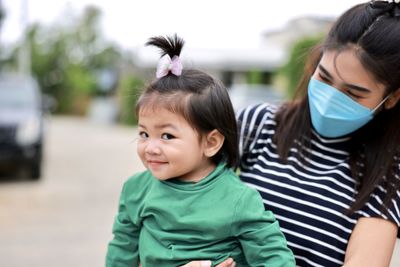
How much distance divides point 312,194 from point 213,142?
1.23 ft

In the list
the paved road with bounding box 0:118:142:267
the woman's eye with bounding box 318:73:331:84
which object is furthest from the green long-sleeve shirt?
the paved road with bounding box 0:118:142:267

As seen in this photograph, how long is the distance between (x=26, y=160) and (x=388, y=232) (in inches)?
340

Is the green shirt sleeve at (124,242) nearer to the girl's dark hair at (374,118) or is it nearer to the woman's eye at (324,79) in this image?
the girl's dark hair at (374,118)

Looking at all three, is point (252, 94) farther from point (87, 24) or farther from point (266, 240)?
point (87, 24)

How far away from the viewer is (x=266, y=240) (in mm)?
1780

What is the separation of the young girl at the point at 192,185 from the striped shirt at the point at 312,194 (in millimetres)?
Answer: 169

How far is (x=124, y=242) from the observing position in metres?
2.01

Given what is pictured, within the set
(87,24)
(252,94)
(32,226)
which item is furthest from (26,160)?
(87,24)

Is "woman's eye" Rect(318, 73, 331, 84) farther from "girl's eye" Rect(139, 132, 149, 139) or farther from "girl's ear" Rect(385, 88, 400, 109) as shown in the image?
"girl's eye" Rect(139, 132, 149, 139)

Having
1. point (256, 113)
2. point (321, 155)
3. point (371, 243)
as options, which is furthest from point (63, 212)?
point (371, 243)

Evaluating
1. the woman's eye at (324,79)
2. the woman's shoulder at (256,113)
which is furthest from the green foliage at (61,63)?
the woman's eye at (324,79)

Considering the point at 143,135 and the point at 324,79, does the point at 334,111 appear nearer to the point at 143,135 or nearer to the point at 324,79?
the point at 324,79

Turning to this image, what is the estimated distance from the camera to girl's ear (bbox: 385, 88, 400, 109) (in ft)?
6.88

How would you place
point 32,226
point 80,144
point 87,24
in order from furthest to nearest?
point 87,24 < point 80,144 < point 32,226
